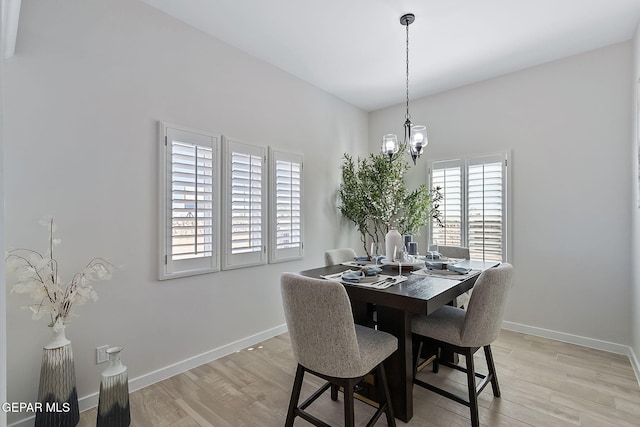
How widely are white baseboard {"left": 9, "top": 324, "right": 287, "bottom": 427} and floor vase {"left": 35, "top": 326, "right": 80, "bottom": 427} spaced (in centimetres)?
26

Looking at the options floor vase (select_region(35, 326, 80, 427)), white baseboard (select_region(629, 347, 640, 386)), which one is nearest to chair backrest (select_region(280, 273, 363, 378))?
floor vase (select_region(35, 326, 80, 427))

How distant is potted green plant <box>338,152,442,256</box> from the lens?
3.95m

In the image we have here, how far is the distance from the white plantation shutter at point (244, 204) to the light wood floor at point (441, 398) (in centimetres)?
96

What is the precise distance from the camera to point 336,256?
2953 mm

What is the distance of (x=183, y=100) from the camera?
2.66 m

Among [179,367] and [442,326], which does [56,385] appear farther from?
[442,326]

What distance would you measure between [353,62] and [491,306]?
273cm

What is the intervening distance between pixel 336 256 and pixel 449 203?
190cm

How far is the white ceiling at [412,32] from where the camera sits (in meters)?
2.48

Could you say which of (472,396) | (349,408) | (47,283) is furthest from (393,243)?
(47,283)

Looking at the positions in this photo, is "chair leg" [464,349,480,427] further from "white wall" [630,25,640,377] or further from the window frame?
the window frame

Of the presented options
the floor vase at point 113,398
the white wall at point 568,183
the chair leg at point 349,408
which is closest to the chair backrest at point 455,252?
the white wall at point 568,183

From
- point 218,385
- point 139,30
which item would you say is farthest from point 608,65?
point 218,385

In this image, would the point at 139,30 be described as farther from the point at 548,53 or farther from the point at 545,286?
the point at 545,286
